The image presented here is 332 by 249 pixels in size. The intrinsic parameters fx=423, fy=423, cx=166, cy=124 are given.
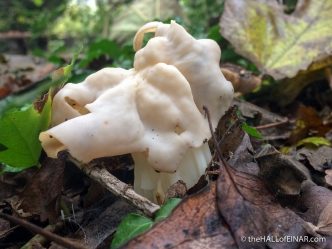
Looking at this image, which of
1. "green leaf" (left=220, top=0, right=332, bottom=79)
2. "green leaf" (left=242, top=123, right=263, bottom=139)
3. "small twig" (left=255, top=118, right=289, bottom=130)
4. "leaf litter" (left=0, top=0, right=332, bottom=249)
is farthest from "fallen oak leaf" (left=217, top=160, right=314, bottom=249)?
"green leaf" (left=220, top=0, right=332, bottom=79)

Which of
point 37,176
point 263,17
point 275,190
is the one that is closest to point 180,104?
point 275,190

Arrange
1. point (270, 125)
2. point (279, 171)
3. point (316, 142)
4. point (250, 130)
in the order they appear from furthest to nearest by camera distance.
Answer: point (270, 125) → point (316, 142) → point (250, 130) → point (279, 171)

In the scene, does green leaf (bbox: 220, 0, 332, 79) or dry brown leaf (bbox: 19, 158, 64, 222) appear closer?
dry brown leaf (bbox: 19, 158, 64, 222)

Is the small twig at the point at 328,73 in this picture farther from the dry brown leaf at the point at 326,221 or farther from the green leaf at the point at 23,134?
the green leaf at the point at 23,134

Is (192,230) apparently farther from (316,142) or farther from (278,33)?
(278,33)

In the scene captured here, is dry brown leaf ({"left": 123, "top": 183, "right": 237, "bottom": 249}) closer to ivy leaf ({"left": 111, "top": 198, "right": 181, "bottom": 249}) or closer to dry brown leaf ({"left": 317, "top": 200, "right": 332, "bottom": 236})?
ivy leaf ({"left": 111, "top": 198, "right": 181, "bottom": 249})

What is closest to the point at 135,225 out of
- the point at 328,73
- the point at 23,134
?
the point at 23,134
